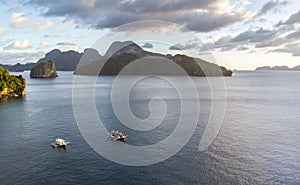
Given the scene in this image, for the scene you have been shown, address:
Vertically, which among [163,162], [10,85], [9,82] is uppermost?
[9,82]

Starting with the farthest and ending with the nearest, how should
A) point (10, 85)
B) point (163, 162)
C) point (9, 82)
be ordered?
point (9, 82), point (10, 85), point (163, 162)

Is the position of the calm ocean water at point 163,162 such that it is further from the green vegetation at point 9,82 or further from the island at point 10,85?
the green vegetation at point 9,82

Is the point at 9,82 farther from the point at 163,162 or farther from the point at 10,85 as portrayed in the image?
the point at 163,162

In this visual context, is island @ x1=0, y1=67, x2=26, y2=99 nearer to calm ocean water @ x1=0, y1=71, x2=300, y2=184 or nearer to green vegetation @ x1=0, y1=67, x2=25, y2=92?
green vegetation @ x1=0, y1=67, x2=25, y2=92

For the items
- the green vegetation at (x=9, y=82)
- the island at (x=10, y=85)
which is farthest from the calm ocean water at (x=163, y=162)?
the green vegetation at (x=9, y=82)

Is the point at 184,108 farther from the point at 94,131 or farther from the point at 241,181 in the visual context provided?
the point at 241,181

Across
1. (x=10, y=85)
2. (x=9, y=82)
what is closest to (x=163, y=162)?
(x=10, y=85)

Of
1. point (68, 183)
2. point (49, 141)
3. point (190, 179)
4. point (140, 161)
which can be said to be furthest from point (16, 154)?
point (190, 179)
